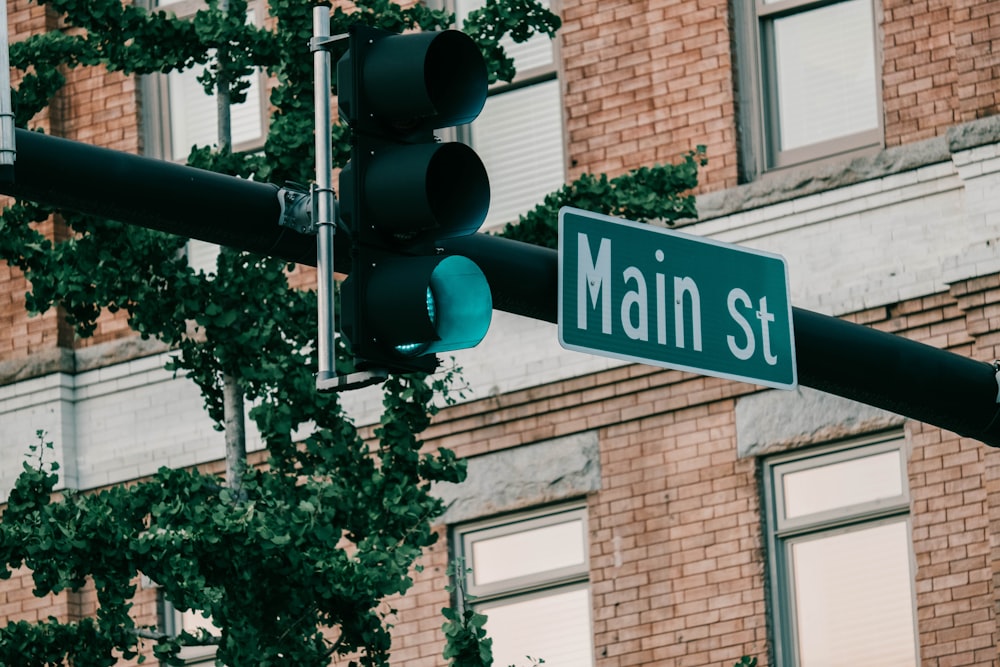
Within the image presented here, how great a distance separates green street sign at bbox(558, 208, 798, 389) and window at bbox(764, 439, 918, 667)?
7.20 m

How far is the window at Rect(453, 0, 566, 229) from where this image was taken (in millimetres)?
16547

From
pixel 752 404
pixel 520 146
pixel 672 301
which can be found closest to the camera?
pixel 672 301

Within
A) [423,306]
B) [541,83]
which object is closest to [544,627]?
[541,83]

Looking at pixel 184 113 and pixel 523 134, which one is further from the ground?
pixel 184 113

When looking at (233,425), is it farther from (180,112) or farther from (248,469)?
(180,112)

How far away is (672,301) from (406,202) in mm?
1381

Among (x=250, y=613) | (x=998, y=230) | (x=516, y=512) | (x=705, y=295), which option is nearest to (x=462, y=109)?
(x=705, y=295)

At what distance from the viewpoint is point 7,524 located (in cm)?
1159

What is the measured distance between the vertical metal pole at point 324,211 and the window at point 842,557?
342 inches

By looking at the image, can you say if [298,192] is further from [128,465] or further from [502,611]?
[128,465]

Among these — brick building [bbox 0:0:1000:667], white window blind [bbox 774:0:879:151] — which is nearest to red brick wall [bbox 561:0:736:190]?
brick building [bbox 0:0:1000:667]

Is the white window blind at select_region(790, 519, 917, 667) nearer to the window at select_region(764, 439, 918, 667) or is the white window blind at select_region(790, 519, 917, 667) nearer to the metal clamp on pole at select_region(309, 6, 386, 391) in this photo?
the window at select_region(764, 439, 918, 667)

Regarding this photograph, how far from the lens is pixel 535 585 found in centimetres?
1590

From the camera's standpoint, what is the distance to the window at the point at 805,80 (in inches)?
607
